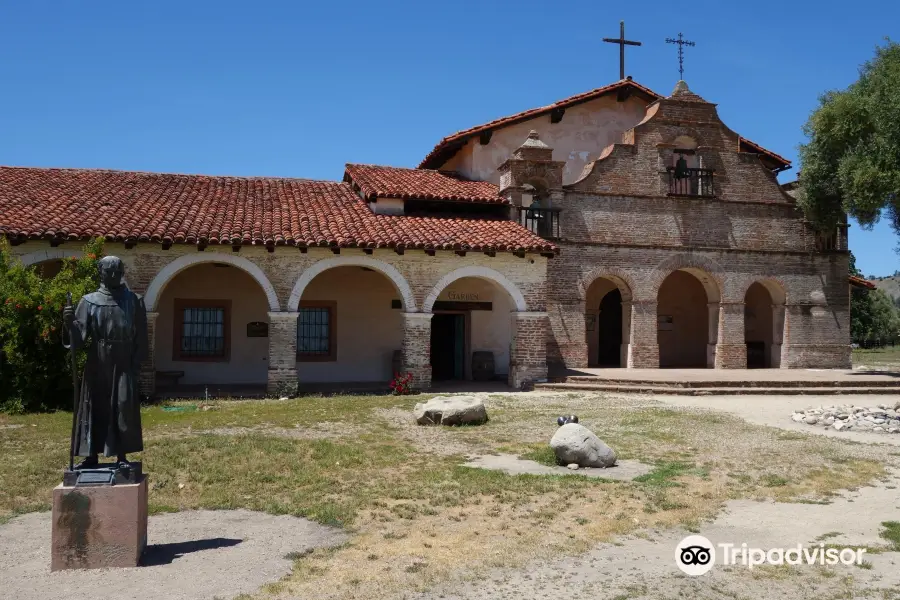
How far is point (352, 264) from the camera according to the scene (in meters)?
17.6

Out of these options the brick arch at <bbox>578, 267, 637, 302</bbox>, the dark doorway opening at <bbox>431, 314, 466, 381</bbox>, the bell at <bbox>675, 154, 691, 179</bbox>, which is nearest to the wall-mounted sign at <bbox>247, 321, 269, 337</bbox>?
the dark doorway opening at <bbox>431, 314, 466, 381</bbox>

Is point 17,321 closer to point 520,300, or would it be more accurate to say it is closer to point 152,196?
point 152,196

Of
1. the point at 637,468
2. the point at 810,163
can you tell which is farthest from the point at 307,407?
the point at 810,163

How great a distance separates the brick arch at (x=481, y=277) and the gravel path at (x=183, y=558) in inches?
428

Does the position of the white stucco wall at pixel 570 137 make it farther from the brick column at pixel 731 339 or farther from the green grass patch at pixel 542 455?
the green grass patch at pixel 542 455

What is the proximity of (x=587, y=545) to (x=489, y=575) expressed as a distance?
3.48ft

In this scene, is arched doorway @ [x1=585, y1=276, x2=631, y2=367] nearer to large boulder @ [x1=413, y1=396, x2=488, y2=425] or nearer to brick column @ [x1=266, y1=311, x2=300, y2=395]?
brick column @ [x1=266, y1=311, x2=300, y2=395]

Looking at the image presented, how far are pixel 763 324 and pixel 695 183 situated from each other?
546cm

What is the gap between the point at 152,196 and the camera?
18938 mm

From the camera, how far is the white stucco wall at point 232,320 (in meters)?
18.8

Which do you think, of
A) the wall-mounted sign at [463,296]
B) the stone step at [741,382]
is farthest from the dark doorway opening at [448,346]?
the stone step at [741,382]

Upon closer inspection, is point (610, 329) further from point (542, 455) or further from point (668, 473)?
point (668, 473)

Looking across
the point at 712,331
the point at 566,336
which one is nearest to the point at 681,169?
the point at 712,331

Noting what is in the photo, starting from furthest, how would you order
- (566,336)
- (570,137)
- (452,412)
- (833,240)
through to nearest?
1. (833,240)
2. (570,137)
3. (566,336)
4. (452,412)
